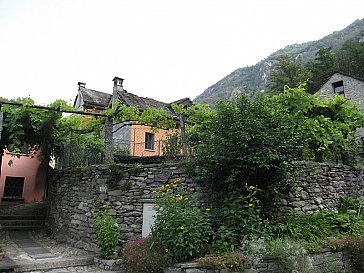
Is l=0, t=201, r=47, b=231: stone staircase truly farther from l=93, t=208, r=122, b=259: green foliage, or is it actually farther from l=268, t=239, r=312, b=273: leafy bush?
l=268, t=239, r=312, b=273: leafy bush

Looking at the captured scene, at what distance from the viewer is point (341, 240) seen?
642 cm

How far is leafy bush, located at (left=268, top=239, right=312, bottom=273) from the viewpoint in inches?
219

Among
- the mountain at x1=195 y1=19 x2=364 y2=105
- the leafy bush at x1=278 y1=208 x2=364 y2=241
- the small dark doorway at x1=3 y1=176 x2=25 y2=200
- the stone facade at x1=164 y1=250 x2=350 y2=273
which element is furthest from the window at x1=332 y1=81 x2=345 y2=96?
the mountain at x1=195 y1=19 x2=364 y2=105

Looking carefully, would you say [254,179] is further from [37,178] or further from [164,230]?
[37,178]

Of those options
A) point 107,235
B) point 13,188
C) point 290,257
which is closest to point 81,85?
point 13,188

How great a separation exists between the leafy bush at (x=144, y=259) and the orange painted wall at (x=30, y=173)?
9.45m

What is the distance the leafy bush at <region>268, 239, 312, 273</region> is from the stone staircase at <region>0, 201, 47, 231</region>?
866 centimetres

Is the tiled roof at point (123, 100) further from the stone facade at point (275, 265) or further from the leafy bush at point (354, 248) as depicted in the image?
the stone facade at point (275, 265)

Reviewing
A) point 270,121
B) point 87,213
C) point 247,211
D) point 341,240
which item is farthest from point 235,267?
point 87,213

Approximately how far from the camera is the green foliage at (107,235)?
22.7 feet

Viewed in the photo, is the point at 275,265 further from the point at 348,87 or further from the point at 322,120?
the point at 348,87

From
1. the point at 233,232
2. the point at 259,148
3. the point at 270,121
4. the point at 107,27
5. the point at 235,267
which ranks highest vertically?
the point at 107,27

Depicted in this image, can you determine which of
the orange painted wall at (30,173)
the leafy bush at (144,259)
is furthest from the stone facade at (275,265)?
the orange painted wall at (30,173)

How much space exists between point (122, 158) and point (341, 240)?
21.8ft
